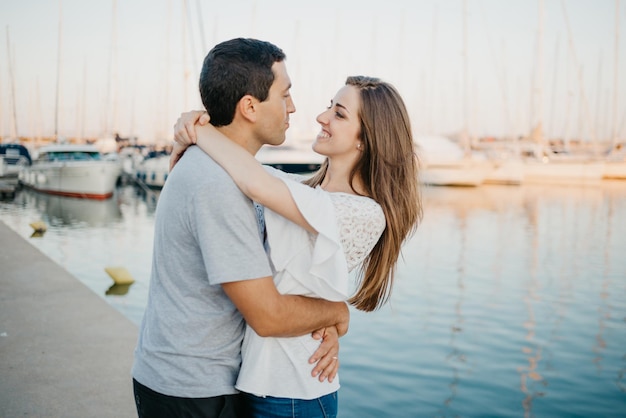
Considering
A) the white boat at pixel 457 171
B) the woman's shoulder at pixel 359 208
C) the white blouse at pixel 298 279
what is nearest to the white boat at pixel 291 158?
the white boat at pixel 457 171

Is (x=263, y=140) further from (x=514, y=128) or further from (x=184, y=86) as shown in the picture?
(x=514, y=128)

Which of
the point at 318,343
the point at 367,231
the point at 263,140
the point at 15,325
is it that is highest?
the point at 263,140

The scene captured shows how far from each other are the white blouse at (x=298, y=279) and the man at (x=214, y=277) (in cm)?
6

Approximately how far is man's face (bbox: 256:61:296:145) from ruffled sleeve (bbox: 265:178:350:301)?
234 millimetres

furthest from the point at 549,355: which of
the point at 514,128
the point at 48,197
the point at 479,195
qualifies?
the point at 514,128

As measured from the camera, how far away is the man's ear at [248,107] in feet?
7.66

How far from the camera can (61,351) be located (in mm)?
5238

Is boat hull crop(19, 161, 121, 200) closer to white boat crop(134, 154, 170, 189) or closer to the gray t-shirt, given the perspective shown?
white boat crop(134, 154, 170, 189)

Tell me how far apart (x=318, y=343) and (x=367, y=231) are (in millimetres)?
462

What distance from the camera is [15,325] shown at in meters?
5.90

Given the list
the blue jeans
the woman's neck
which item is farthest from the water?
the blue jeans

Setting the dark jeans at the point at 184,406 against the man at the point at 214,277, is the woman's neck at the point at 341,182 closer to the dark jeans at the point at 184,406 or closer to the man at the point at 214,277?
the man at the point at 214,277

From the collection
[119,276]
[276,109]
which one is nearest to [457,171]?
[119,276]

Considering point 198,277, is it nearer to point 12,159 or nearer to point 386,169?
point 386,169
